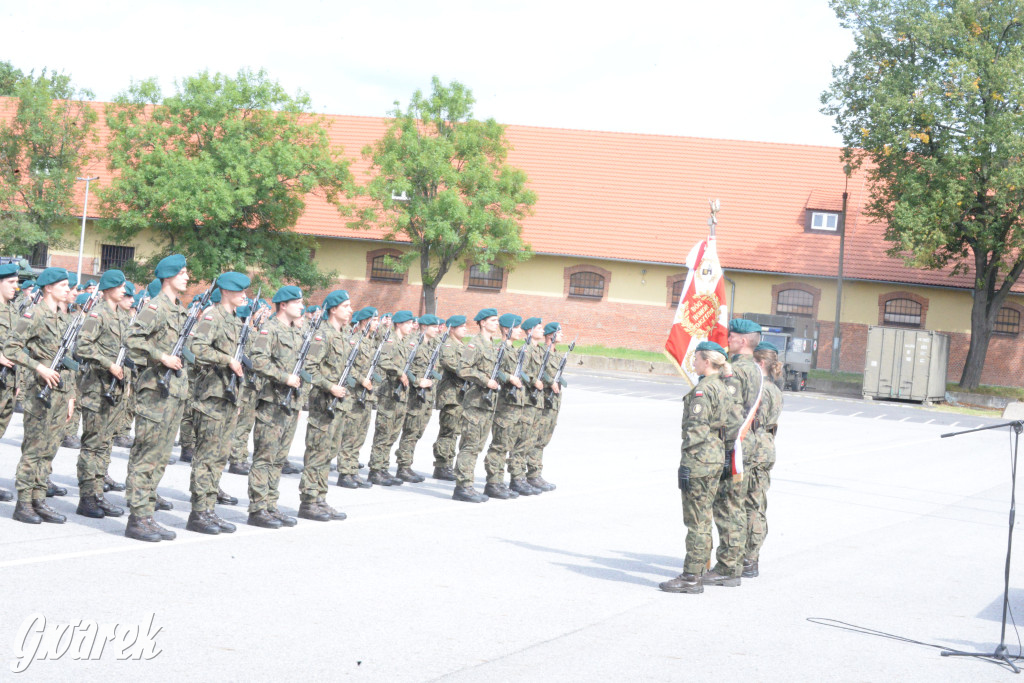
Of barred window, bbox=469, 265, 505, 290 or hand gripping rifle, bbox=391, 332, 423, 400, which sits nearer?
hand gripping rifle, bbox=391, 332, 423, 400

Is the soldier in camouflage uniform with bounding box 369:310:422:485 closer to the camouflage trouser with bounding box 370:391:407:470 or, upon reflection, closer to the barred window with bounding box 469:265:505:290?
the camouflage trouser with bounding box 370:391:407:470

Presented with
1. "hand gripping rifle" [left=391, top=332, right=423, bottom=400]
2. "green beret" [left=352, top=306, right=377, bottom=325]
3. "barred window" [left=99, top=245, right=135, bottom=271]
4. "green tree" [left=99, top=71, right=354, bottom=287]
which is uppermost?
"green tree" [left=99, top=71, right=354, bottom=287]

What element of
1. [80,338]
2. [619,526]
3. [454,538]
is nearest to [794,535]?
[619,526]

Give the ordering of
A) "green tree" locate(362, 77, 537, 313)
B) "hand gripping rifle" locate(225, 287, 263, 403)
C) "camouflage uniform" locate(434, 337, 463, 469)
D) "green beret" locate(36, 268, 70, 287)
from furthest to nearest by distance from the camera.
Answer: "green tree" locate(362, 77, 537, 313)
"camouflage uniform" locate(434, 337, 463, 469)
"green beret" locate(36, 268, 70, 287)
"hand gripping rifle" locate(225, 287, 263, 403)

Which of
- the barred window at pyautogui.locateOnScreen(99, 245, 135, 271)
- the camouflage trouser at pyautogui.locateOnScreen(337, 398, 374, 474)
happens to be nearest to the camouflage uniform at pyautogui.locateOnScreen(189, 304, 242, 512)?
the camouflage trouser at pyautogui.locateOnScreen(337, 398, 374, 474)

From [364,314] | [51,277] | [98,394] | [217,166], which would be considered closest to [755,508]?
[98,394]

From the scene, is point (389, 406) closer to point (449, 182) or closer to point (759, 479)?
point (759, 479)

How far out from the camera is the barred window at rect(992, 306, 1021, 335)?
1729 inches

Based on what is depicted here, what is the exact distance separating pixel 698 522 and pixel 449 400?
513cm

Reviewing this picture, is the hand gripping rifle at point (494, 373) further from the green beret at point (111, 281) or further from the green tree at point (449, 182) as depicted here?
the green tree at point (449, 182)

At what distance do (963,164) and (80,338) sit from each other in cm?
3464

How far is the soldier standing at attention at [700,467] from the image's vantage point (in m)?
8.02

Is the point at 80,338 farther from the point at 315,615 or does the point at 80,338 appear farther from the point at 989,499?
the point at 989,499

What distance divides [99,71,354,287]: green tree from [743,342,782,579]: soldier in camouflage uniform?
30907 mm
